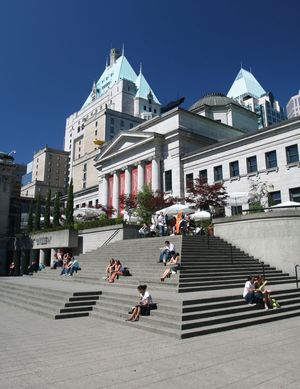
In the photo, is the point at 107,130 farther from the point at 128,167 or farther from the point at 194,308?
the point at 194,308

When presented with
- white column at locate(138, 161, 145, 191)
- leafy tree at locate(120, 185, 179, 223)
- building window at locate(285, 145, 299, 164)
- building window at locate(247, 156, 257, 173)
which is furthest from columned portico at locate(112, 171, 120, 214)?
building window at locate(285, 145, 299, 164)

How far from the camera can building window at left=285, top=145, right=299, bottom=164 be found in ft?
113

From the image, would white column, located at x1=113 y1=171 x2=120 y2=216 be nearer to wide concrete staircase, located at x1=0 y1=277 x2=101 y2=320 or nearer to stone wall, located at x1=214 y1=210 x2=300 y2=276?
stone wall, located at x1=214 y1=210 x2=300 y2=276

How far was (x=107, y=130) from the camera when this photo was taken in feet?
338

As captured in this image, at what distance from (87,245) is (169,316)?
24051mm

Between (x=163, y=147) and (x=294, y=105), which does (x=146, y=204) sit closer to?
(x=163, y=147)

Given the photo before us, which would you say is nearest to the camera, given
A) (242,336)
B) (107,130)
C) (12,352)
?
(12,352)

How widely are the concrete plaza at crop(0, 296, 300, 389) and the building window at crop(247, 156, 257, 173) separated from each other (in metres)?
29.0

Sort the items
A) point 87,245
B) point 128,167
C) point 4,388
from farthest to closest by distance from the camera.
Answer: point 128,167
point 87,245
point 4,388

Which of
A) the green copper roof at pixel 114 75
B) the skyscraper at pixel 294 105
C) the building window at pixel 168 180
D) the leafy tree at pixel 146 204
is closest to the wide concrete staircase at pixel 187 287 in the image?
the leafy tree at pixel 146 204

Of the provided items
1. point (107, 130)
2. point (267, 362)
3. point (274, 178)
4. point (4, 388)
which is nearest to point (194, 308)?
point (267, 362)

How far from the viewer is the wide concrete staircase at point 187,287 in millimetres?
10477

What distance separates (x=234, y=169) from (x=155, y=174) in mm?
11361

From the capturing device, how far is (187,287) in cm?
1490
